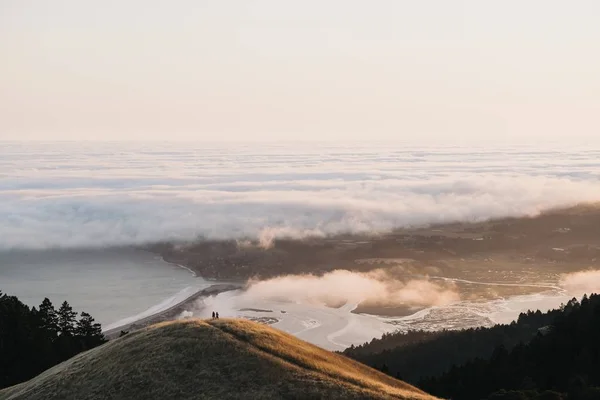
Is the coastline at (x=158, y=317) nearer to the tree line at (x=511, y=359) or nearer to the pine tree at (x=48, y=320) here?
the tree line at (x=511, y=359)

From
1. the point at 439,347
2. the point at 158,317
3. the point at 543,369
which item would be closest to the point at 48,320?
the point at 543,369

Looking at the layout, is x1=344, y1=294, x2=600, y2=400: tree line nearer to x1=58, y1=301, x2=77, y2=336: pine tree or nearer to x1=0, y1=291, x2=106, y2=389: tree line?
x1=0, y1=291, x2=106, y2=389: tree line

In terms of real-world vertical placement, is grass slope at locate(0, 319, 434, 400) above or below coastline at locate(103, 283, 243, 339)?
above

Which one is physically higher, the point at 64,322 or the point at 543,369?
the point at 64,322

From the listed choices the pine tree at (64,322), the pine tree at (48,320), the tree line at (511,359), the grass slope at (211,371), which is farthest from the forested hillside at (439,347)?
the grass slope at (211,371)

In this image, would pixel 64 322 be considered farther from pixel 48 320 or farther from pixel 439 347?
pixel 439 347

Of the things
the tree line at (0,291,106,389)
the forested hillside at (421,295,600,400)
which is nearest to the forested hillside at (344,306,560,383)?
the forested hillside at (421,295,600,400)
